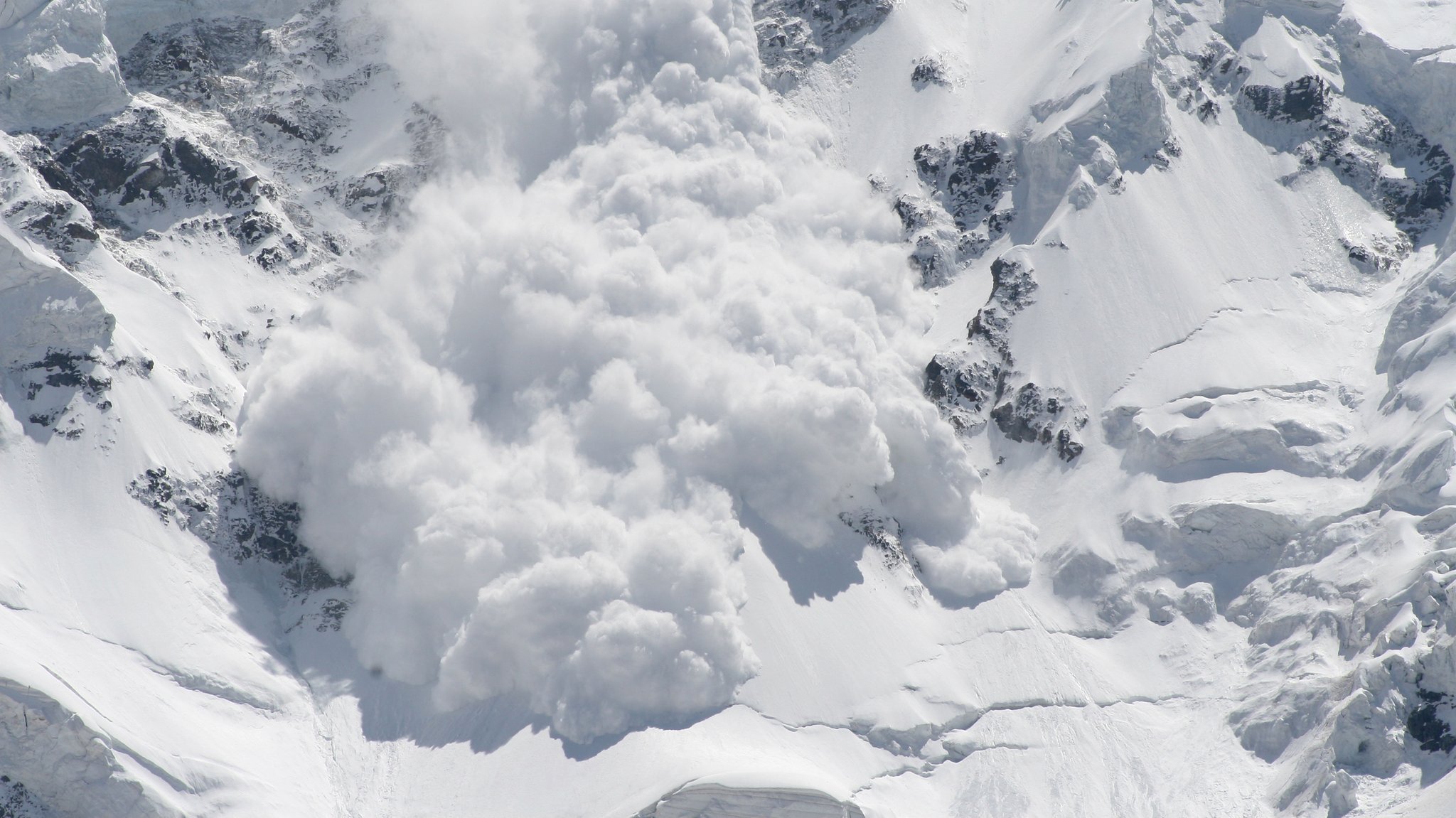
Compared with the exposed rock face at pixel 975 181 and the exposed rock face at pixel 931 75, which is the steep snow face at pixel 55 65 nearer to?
the exposed rock face at pixel 931 75

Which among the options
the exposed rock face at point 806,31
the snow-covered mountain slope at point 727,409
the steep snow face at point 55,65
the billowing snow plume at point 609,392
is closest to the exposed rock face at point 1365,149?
the snow-covered mountain slope at point 727,409

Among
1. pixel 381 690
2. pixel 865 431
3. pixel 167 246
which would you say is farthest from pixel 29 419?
pixel 865 431

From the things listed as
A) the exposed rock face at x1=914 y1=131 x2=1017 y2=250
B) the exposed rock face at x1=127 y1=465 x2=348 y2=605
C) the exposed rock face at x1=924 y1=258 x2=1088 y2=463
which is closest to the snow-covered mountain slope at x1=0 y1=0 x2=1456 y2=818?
the exposed rock face at x1=127 y1=465 x2=348 y2=605

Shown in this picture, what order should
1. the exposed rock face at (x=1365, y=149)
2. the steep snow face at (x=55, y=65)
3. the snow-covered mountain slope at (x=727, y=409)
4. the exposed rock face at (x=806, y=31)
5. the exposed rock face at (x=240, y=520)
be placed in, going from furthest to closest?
the exposed rock face at (x=806, y=31)
the exposed rock face at (x=1365, y=149)
the steep snow face at (x=55, y=65)
the exposed rock face at (x=240, y=520)
the snow-covered mountain slope at (x=727, y=409)

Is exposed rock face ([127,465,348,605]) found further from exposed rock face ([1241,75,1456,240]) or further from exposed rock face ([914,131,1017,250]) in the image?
exposed rock face ([1241,75,1456,240])

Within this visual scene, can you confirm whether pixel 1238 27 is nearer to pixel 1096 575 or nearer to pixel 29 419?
pixel 1096 575
